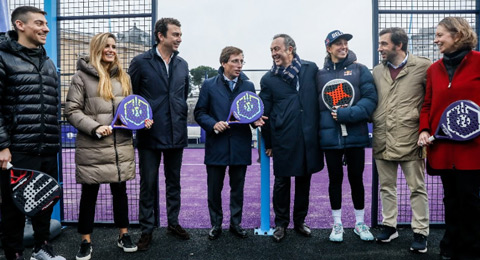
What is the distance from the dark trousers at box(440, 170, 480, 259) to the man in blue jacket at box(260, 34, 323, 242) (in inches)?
47.5

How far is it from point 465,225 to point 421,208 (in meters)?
0.47

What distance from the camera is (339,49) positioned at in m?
3.64

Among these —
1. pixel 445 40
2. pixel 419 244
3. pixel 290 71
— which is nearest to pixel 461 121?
pixel 445 40

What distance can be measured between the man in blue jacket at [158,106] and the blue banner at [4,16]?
1484mm

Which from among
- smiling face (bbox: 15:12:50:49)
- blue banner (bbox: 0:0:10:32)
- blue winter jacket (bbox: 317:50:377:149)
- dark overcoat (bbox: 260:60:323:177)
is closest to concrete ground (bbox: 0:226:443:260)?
dark overcoat (bbox: 260:60:323:177)

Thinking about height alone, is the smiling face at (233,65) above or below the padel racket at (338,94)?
above

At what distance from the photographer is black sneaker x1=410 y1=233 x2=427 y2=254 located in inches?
133

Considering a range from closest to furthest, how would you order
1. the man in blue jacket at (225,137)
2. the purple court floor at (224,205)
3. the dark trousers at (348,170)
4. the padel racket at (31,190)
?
the padel racket at (31,190), the dark trousers at (348,170), the man in blue jacket at (225,137), the purple court floor at (224,205)

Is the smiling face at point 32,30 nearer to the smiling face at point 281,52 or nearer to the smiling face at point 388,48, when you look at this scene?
the smiling face at point 281,52

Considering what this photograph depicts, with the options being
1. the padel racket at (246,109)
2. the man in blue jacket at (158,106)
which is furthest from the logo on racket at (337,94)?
the man in blue jacket at (158,106)

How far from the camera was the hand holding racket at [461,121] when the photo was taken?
9.34ft

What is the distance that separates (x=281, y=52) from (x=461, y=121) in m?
1.75

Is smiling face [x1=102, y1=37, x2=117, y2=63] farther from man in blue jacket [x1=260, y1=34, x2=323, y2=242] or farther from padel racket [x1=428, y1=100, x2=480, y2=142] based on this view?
padel racket [x1=428, y1=100, x2=480, y2=142]

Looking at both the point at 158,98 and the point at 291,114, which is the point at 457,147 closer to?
the point at 291,114
